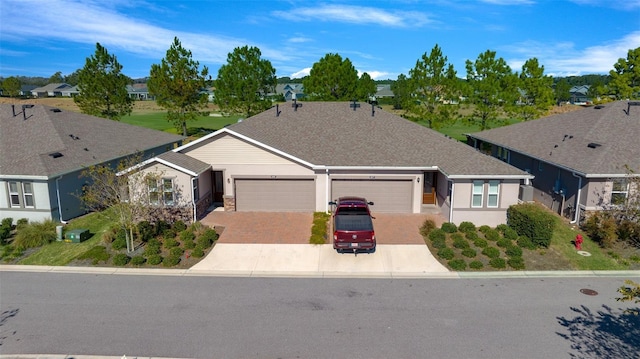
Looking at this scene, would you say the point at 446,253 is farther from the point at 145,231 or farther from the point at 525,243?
the point at 145,231

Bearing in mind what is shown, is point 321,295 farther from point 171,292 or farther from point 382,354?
point 171,292

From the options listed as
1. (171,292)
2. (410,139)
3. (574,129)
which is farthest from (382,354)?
(574,129)

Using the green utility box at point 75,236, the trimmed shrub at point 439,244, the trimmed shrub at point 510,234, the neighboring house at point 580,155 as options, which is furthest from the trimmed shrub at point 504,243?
the green utility box at point 75,236

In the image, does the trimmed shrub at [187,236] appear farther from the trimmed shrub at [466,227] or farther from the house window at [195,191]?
the trimmed shrub at [466,227]

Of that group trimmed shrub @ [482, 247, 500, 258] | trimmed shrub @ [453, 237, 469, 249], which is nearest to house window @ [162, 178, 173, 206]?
trimmed shrub @ [453, 237, 469, 249]

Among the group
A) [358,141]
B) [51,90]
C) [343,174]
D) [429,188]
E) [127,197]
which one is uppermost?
[51,90]

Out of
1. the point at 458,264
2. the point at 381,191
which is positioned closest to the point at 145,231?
the point at 381,191

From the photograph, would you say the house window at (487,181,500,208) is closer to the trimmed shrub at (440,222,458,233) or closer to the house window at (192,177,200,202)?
the trimmed shrub at (440,222,458,233)
